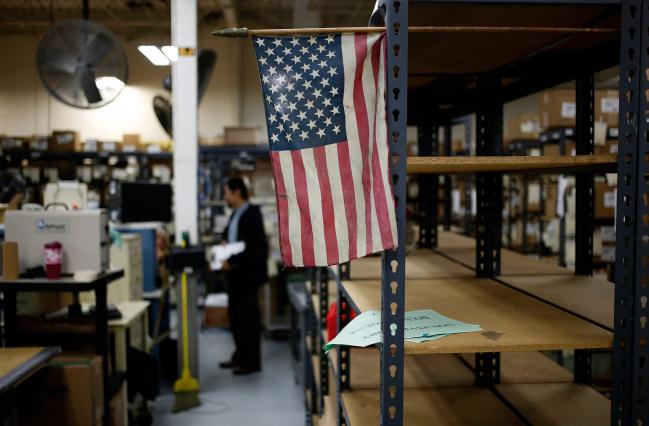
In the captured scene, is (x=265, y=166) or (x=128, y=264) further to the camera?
(x=265, y=166)

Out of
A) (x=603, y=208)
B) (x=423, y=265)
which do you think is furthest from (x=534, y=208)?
(x=423, y=265)

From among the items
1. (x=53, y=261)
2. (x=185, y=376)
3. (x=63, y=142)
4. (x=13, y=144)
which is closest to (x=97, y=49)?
(x=53, y=261)

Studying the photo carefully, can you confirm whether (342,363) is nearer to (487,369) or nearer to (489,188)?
(487,369)

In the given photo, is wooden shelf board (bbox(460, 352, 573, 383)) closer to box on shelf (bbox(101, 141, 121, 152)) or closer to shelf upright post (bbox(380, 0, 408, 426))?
shelf upright post (bbox(380, 0, 408, 426))

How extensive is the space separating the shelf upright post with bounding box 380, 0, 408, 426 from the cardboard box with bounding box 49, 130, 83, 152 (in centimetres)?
934

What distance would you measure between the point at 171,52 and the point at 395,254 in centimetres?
407

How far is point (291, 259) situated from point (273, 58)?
19.1 inches

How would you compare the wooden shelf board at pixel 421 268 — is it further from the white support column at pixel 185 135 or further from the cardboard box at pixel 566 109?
the cardboard box at pixel 566 109

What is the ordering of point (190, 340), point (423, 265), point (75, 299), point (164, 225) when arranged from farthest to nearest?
1. point (164, 225)
2. point (190, 340)
3. point (75, 299)
4. point (423, 265)

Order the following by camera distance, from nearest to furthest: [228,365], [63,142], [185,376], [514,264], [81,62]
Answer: [514,264] → [81,62] → [185,376] → [228,365] → [63,142]

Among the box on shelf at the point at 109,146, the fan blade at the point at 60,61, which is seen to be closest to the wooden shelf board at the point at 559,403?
the fan blade at the point at 60,61

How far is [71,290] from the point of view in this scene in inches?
121

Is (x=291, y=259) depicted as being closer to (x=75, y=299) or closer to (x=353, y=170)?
(x=353, y=170)

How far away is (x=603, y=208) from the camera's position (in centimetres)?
479
